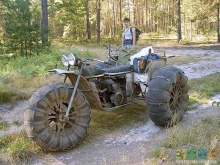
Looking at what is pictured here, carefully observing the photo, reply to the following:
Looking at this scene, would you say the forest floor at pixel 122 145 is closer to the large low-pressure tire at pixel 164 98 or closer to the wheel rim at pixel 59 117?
the large low-pressure tire at pixel 164 98

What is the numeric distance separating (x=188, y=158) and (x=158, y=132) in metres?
1.59

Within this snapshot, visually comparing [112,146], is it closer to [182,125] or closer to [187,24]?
[182,125]

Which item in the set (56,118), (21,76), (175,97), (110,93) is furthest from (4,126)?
(175,97)

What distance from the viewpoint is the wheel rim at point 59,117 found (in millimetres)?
4508

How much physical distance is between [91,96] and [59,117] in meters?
0.82

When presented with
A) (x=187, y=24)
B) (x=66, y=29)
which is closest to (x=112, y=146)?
(x=66, y=29)

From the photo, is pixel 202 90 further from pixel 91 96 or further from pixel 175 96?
pixel 91 96

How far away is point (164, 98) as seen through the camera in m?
5.00

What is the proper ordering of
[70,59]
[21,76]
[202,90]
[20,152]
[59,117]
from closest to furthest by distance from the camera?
[20,152]
[59,117]
[70,59]
[202,90]
[21,76]

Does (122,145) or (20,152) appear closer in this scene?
(20,152)

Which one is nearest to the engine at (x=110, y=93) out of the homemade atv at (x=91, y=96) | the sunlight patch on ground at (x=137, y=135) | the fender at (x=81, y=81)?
the homemade atv at (x=91, y=96)

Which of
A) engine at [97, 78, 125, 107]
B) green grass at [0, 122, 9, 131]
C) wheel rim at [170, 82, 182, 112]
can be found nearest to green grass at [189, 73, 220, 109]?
wheel rim at [170, 82, 182, 112]

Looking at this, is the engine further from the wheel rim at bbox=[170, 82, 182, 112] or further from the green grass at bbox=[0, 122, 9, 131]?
the green grass at bbox=[0, 122, 9, 131]

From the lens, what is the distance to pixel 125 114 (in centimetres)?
626
